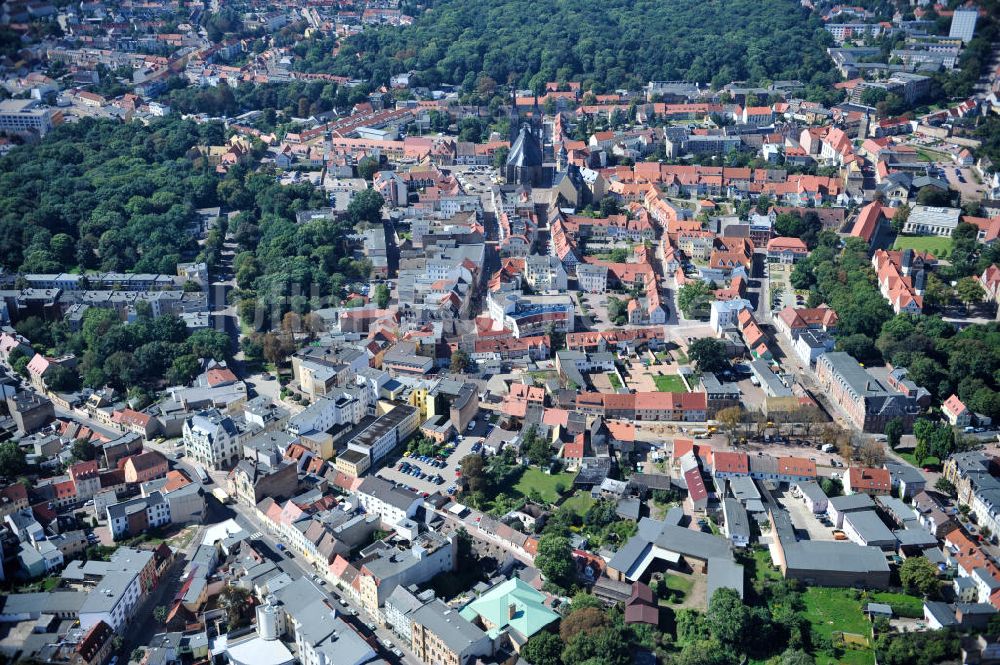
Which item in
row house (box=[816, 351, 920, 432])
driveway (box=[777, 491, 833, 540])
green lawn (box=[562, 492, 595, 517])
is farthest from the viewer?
row house (box=[816, 351, 920, 432])

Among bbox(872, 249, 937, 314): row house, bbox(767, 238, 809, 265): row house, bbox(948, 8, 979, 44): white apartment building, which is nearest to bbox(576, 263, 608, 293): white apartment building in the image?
bbox(767, 238, 809, 265): row house

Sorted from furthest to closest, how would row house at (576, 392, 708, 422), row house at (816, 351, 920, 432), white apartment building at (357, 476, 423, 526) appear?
row house at (576, 392, 708, 422), row house at (816, 351, 920, 432), white apartment building at (357, 476, 423, 526)

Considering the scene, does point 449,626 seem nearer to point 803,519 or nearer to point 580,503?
point 580,503

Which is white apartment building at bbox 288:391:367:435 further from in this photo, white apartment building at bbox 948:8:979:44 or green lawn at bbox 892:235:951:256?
white apartment building at bbox 948:8:979:44

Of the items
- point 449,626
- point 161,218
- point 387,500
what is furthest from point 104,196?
point 449,626

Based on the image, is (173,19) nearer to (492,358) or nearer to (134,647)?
(492,358)

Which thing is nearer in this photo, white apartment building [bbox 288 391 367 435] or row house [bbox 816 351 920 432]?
white apartment building [bbox 288 391 367 435]
